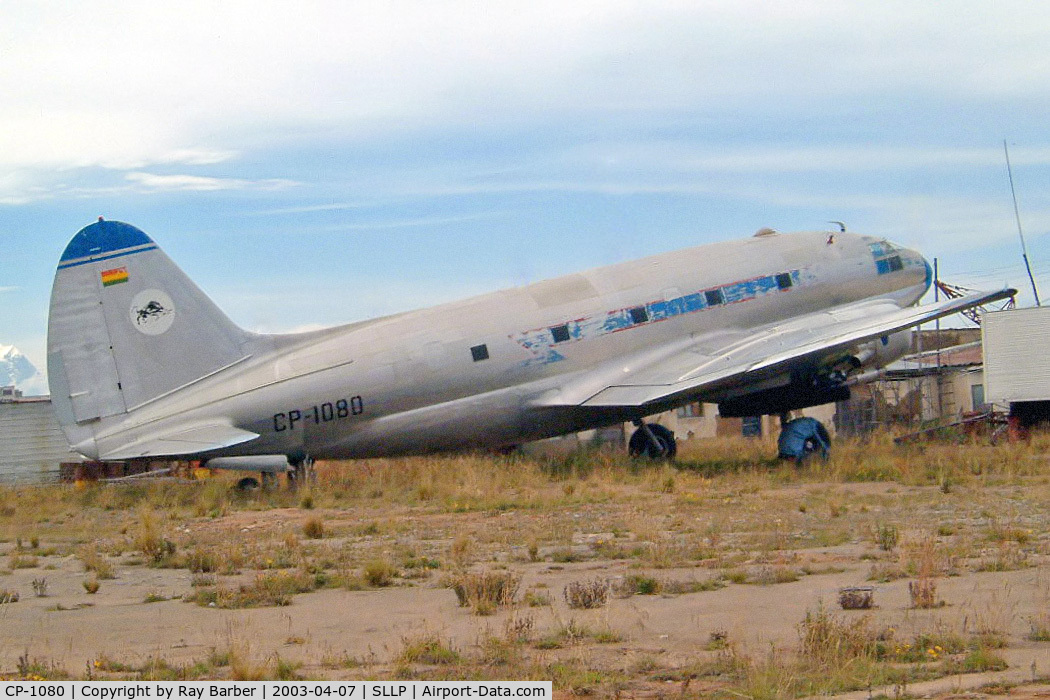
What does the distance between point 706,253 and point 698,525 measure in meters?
13.4

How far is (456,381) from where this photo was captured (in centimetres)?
2827

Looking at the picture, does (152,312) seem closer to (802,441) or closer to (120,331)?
(120,331)

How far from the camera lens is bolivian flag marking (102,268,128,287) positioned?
26.5m

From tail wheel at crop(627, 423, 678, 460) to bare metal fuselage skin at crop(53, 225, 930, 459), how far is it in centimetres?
243

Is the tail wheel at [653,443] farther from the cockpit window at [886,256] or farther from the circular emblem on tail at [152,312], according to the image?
the circular emblem on tail at [152,312]

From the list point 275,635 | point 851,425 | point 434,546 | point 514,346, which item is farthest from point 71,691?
point 851,425

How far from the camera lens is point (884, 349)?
108 feet

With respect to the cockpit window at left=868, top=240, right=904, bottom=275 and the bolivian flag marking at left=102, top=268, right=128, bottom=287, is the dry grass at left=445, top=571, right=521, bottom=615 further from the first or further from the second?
the cockpit window at left=868, top=240, right=904, bottom=275

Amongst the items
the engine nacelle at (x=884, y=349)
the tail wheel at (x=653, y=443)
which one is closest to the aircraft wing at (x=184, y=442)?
the tail wheel at (x=653, y=443)

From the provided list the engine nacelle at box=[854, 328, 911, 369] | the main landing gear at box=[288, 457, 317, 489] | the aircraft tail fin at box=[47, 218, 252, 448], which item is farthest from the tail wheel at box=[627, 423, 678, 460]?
the aircraft tail fin at box=[47, 218, 252, 448]

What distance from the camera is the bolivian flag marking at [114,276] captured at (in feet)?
87.0

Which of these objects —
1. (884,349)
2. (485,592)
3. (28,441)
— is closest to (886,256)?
(884,349)

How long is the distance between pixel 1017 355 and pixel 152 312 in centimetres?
2734

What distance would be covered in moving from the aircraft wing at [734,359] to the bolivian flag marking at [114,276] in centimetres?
982
